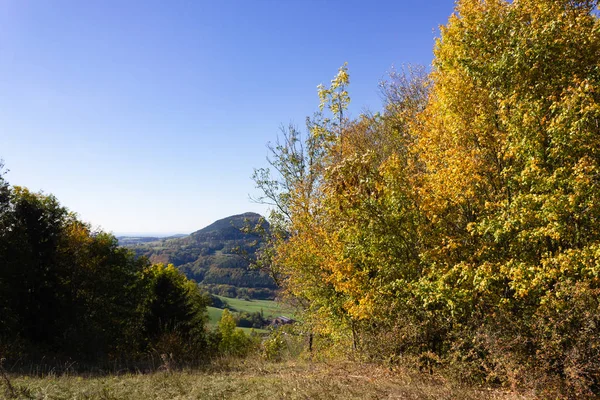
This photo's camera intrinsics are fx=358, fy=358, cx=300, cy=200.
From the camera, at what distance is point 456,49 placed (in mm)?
11422

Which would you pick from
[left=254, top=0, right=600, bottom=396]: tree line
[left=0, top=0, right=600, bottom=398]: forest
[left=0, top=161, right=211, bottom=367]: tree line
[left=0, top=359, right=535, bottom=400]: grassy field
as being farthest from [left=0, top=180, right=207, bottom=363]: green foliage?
[left=254, top=0, right=600, bottom=396]: tree line

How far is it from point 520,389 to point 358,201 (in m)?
6.77

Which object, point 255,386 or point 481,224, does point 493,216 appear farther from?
point 255,386

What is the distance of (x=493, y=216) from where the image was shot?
34.7ft

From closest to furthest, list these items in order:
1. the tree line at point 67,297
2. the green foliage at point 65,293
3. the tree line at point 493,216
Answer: the tree line at point 493,216
the tree line at point 67,297
the green foliage at point 65,293

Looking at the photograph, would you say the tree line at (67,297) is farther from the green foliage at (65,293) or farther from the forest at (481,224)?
the forest at (481,224)

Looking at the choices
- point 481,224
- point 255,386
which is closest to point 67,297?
point 255,386

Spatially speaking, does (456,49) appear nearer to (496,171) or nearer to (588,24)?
(588,24)

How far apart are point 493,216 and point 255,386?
866 centimetres

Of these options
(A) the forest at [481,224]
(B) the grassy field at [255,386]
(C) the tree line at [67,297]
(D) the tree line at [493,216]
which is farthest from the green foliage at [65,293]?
(D) the tree line at [493,216]

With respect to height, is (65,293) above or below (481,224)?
below

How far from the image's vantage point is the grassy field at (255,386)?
363 inches

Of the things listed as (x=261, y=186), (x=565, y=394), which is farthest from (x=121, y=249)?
(x=565, y=394)

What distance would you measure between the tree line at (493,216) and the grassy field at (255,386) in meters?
1.00
